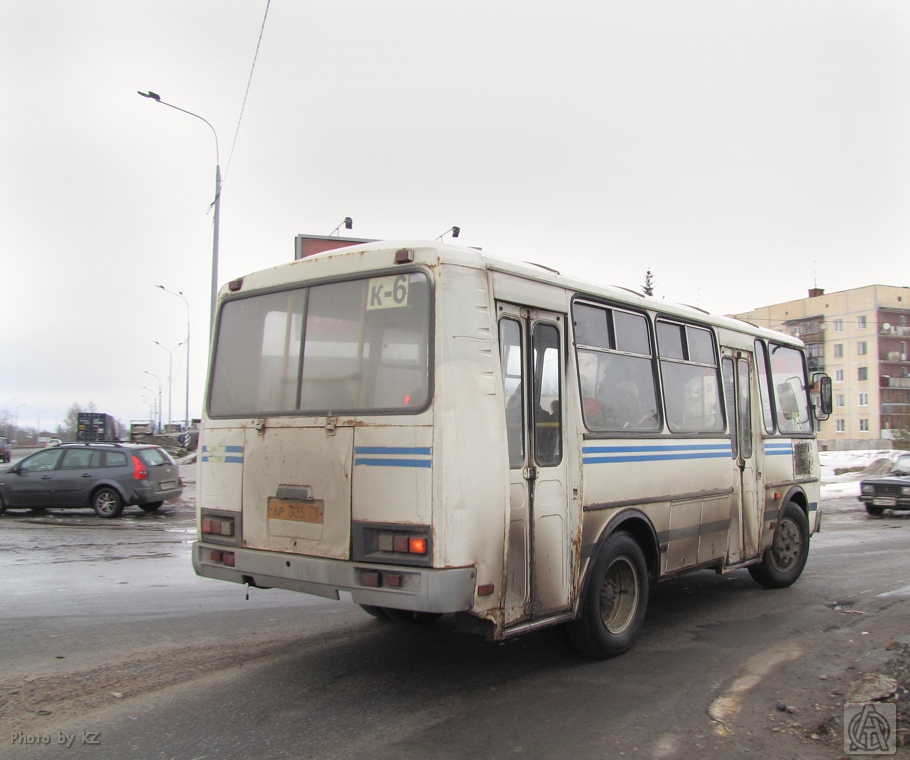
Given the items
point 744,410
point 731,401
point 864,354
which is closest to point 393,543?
point 731,401

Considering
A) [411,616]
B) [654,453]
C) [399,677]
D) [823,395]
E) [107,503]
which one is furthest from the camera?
[107,503]

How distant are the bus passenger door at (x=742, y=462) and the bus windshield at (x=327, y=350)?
A: 170 inches

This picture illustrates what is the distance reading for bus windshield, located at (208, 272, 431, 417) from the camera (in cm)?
486

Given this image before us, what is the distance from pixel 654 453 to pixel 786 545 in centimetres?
346

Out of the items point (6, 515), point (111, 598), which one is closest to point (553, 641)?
point (111, 598)

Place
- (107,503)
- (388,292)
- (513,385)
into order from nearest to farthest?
(388,292) → (513,385) → (107,503)

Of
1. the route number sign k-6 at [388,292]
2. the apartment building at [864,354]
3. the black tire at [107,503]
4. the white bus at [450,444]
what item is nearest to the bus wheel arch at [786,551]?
the white bus at [450,444]

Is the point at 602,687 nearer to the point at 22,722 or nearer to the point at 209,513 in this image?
the point at 209,513

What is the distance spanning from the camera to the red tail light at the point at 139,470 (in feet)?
52.3

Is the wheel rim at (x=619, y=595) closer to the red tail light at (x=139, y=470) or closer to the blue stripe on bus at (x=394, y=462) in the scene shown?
the blue stripe on bus at (x=394, y=462)

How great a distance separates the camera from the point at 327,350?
17.4ft

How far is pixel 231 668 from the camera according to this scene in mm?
5527

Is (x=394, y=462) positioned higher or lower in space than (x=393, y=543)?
higher

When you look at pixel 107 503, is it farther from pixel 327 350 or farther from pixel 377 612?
pixel 327 350
